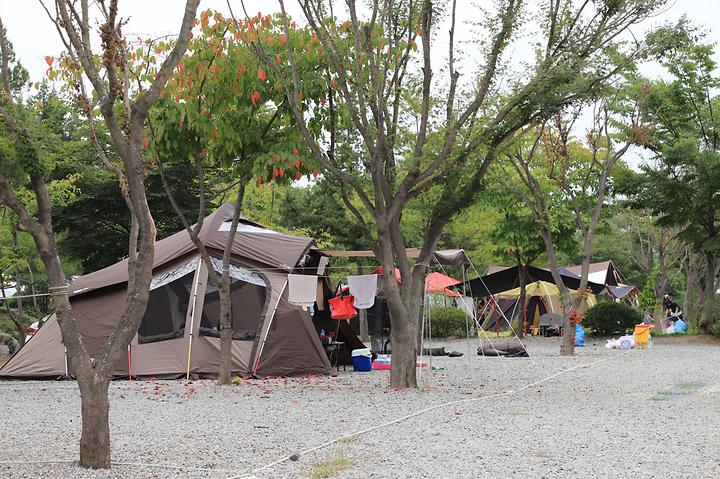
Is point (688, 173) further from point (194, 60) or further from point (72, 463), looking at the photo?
point (72, 463)

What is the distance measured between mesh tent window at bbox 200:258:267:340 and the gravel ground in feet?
3.99

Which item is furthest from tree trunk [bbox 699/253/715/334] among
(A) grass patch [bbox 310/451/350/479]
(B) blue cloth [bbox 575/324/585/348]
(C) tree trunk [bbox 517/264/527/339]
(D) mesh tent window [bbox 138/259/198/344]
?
(A) grass patch [bbox 310/451/350/479]

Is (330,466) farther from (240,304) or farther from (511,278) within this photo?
(511,278)

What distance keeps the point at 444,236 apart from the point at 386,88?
17.1 metres

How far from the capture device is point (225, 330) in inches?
446

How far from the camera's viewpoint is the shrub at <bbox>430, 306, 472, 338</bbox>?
25922 millimetres

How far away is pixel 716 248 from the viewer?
21.4 metres

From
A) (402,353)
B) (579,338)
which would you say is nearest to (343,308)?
(402,353)

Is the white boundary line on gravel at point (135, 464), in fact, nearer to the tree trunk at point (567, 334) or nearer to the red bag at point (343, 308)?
the red bag at point (343, 308)

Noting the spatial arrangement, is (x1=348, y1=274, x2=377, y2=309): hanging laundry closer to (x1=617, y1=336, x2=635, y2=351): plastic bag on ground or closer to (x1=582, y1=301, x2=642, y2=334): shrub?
(x1=617, y1=336, x2=635, y2=351): plastic bag on ground

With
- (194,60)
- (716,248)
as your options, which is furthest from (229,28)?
(716,248)

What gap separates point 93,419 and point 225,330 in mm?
5959

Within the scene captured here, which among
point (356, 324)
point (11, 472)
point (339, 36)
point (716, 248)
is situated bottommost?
point (11, 472)

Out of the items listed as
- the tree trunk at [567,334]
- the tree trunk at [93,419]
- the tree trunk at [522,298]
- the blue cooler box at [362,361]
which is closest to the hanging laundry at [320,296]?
the blue cooler box at [362,361]
